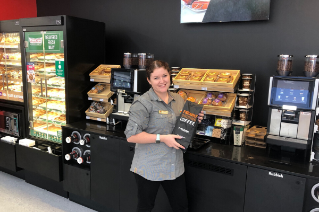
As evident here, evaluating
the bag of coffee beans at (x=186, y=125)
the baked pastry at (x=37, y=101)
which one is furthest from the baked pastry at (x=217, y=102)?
the baked pastry at (x=37, y=101)

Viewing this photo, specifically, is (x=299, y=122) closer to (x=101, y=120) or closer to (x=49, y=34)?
(x=101, y=120)

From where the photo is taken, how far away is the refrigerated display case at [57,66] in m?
3.35

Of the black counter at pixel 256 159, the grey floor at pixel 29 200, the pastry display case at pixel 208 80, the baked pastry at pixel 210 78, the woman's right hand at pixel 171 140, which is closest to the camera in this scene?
the woman's right hand at pixel 171 140

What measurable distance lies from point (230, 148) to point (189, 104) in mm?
795

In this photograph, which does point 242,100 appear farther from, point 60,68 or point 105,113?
point 60,68

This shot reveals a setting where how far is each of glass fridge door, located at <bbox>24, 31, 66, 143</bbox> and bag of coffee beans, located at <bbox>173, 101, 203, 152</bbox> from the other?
2017 mm

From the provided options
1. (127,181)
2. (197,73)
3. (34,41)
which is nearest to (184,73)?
(197,73)

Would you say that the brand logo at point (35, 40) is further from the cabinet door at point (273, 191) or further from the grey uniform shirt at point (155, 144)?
the cabinet door at point (273, 191)

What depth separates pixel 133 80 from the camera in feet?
9.84

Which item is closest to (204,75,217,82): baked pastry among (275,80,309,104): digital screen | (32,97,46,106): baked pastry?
(275,80,309,104): digital screen

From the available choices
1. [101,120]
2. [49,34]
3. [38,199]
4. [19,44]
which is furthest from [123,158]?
[19,44]

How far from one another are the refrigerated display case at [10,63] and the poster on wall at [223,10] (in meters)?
2.42

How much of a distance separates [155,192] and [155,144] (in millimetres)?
395

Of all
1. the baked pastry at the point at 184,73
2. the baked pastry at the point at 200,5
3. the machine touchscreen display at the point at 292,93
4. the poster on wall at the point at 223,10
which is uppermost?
the baked pastry at the point at 200,5
